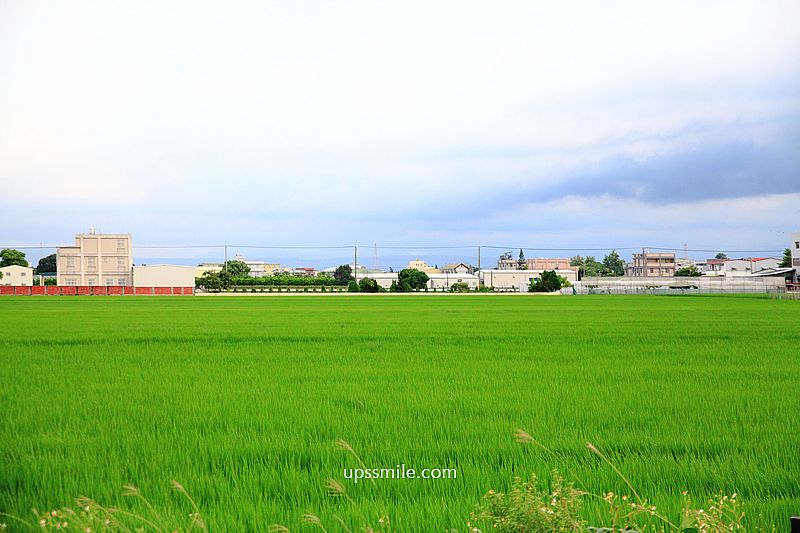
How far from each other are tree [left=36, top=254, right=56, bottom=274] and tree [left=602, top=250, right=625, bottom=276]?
11503 centimetres

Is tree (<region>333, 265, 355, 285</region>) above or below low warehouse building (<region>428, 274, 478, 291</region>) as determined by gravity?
above

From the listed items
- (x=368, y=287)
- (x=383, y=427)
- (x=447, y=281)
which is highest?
(x=447, y=281)

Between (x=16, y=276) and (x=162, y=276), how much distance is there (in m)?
26.8

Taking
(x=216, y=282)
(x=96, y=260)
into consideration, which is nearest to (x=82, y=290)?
(x=96, y=260)

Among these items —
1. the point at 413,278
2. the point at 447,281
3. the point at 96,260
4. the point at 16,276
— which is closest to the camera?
the point at 96,260

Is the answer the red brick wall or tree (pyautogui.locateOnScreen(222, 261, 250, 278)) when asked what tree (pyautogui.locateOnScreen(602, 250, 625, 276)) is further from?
the red brick wall

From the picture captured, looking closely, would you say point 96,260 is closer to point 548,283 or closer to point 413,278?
point 413,278

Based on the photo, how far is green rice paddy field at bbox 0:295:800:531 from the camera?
4258mm

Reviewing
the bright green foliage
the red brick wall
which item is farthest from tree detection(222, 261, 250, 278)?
the bright green foliage

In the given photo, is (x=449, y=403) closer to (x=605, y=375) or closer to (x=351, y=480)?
(x=351, y=480)

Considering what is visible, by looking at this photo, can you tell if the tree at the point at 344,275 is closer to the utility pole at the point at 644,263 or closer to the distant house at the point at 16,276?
the distant house at the point at 16,276

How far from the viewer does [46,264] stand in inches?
4461

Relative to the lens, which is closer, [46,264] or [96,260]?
[96,260]

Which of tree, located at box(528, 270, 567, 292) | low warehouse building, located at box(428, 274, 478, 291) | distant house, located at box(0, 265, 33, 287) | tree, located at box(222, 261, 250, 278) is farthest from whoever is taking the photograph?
tree, located at box(222, 261, 250, 278)
